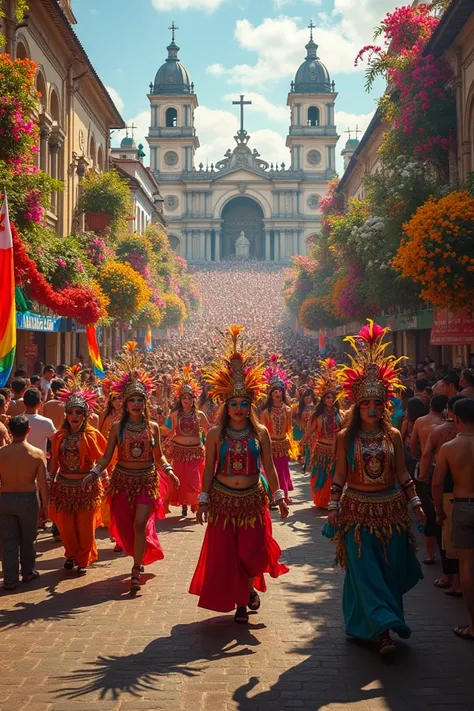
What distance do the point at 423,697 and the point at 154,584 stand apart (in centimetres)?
350

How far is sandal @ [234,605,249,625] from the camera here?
686 cm

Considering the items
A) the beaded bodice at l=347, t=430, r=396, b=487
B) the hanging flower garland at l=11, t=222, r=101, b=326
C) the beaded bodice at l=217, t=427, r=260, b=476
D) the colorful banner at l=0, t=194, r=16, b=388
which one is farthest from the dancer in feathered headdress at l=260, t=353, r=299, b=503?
the beaded bodice at l=347, t=430, r=396, b=487

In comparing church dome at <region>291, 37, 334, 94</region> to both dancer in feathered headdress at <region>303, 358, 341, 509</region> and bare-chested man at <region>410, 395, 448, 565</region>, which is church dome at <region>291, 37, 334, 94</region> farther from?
bare-chested man at <region>410, 395, 448, 565</region>

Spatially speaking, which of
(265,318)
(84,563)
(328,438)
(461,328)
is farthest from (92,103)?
(265,318)

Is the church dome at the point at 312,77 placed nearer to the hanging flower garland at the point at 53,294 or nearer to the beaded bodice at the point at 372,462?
the hanging flower garland at the point at 53,294

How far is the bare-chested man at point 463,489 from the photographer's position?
629cm

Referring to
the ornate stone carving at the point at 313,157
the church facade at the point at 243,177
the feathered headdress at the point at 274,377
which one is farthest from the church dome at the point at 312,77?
the feathered headdress at the point at 274,377

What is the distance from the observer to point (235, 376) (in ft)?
24.8

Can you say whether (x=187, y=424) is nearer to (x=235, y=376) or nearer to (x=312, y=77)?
(x=235, y=376)

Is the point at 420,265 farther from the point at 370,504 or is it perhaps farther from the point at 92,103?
the point at 92,103

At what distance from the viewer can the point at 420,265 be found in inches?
583

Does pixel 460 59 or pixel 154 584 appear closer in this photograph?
pixel 154 584

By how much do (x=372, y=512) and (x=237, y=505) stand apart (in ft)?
3.84


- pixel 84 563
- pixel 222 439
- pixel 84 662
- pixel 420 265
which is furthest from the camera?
pixel 420 265
